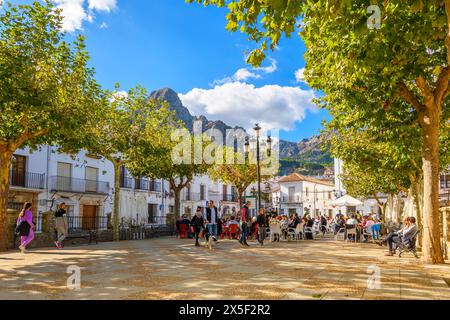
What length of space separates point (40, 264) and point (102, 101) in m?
7.56

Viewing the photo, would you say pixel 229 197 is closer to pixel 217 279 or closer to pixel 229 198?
pixel 229 198

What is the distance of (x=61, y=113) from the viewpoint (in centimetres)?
1202

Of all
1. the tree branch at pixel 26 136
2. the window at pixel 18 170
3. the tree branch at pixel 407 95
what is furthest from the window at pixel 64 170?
the tree branch at pixel 407 95

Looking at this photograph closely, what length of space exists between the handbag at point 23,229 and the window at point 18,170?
14.3m

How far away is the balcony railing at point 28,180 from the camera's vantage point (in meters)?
24.5

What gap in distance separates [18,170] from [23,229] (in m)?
15.0

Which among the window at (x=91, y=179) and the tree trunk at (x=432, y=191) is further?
the window at (x=91, y=179)

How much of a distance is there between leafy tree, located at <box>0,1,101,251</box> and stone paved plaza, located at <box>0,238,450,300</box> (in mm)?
4148

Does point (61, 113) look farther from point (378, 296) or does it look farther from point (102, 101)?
point (378, 296)

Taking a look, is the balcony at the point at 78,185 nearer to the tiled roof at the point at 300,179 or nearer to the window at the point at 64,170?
the window at the point at 64,170

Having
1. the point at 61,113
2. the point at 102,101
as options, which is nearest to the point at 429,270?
the point at 61,113

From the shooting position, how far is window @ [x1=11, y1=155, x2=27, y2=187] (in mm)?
24547

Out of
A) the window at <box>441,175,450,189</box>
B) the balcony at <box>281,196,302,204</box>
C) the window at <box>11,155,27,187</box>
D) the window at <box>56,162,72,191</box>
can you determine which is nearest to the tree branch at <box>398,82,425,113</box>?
the window at <box>11,155,27,187</box>

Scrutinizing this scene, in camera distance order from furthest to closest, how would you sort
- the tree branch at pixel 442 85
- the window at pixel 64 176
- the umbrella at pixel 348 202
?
the window at pixel 64 176 → the umbrella at pixel 348 202 → the tree branch at pixel 442 85
